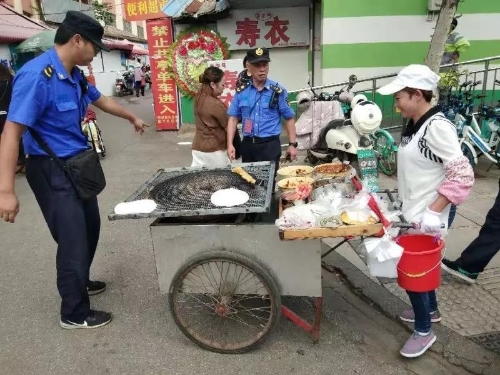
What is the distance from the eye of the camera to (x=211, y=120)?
15.3 ft

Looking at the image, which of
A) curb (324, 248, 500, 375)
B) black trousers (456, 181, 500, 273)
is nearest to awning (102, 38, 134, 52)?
curb (324, 248, 500, 375)

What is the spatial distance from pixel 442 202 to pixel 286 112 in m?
2.25

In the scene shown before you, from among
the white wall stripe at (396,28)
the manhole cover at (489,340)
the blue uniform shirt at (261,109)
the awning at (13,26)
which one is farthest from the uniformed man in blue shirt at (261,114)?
the awning at (13,26)


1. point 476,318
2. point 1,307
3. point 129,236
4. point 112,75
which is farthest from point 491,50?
point 112,75

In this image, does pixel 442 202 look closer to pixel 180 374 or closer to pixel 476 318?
pixel 476 318

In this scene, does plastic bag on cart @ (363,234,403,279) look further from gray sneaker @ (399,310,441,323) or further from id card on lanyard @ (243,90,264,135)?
id card on lanyard @ (243,90,264,135)

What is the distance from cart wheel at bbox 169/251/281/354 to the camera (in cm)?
262

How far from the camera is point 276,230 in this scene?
2.54m

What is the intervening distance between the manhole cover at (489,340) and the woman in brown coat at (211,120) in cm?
278

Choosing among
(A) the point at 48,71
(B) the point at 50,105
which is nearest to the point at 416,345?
(B) the point at 50,105

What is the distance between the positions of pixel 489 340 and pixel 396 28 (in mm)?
7102

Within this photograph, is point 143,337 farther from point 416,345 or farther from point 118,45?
point 118,45

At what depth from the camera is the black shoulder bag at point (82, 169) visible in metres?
2.83

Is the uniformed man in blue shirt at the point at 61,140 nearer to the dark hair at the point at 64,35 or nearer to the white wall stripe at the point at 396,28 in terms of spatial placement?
the dark hair at the point at 64,35
